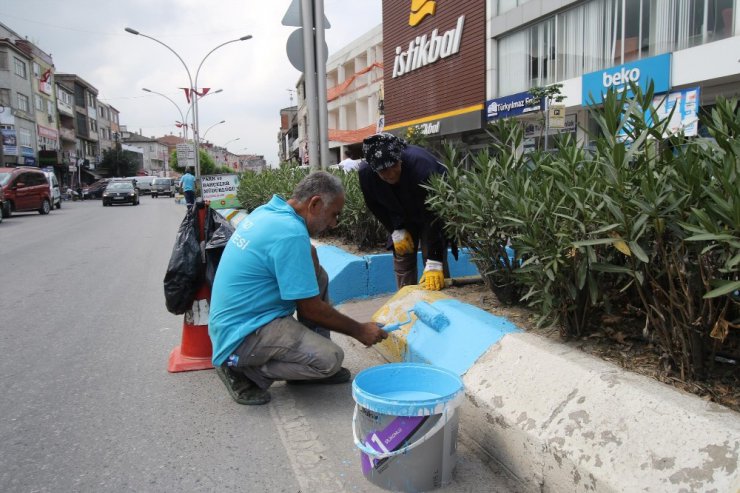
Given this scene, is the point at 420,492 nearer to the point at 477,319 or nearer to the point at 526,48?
the point at 477,319

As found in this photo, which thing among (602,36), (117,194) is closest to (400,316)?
(602,36)

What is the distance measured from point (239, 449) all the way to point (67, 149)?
63.0m

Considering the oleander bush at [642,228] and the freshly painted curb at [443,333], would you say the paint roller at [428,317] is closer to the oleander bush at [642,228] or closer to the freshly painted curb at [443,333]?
the freshly painted curb at [443,333]

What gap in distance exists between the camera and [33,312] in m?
5.77

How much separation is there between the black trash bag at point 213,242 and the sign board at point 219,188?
7132 millimetres

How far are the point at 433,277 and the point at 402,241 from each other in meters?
0.64

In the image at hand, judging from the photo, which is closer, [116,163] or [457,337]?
[457,337]

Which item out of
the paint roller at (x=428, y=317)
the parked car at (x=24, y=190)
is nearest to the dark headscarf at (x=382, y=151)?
the paint roller at (x=428, y=317)

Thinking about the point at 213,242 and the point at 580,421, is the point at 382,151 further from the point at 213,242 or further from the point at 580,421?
the point at 580,421

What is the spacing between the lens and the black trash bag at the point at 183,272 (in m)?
Answer: 3.82

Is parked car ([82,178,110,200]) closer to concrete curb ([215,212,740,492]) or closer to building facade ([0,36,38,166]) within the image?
building facade ([0,36,38,166])

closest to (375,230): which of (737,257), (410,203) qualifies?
(410,203)

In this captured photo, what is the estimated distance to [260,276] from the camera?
3225mm

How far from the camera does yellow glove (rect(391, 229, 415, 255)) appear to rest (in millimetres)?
4922
